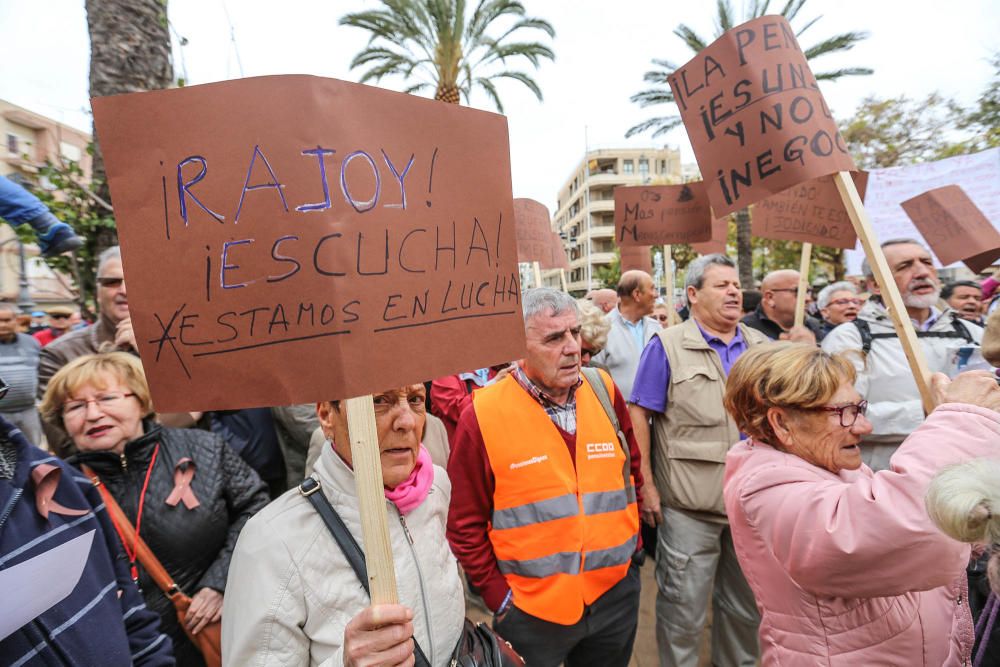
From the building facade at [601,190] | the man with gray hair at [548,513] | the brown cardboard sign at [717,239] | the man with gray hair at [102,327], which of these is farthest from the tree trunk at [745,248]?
the building facade at [601,190]

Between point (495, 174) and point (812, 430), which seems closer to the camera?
point (495, 174)

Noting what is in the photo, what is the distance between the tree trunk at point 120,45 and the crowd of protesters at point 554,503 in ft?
5.53

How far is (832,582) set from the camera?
129 cm

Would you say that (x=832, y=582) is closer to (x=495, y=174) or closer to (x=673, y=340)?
(x=495, y=174)

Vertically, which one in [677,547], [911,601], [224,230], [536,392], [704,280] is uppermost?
[224,230]

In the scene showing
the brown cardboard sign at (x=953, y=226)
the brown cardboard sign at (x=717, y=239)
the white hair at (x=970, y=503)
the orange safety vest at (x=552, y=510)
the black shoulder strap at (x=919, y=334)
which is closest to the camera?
the white hair at (x=970, y=503)

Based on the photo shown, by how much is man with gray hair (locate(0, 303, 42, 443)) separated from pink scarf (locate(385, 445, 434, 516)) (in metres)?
2.04

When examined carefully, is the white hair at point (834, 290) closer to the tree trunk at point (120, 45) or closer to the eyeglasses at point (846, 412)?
the eyeglasses at point (846, 412)

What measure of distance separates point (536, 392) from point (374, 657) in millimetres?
1418

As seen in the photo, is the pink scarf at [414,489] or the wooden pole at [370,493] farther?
the pink scarf at [414,489]

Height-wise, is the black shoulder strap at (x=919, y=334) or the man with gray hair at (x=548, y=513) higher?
the black shoulder strap at (x=919, y=334)

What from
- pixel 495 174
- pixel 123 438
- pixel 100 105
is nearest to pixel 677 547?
pixel 495 174

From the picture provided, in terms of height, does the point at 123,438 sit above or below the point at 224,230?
below

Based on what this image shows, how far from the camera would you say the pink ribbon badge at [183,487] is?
1885 millimetres
